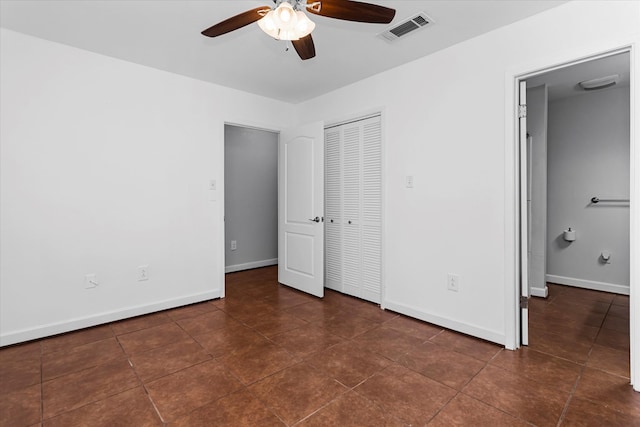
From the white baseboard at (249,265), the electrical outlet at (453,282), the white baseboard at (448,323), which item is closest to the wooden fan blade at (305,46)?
the electrical outlet at (453,282)

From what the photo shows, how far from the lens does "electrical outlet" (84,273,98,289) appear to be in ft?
9.41

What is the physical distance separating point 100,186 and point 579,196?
5.48 metres

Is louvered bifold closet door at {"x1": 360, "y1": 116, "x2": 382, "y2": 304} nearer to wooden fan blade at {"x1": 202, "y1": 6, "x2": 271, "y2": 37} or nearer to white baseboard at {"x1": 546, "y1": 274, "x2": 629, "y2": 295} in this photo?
wooden fan blade at {"x1": 202, "y1": 6, "x2": 271, "y2": 37}

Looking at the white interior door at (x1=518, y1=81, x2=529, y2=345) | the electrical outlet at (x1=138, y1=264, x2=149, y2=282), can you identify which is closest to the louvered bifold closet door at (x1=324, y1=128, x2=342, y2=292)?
the white interior door at (x1=518, y1=81, x2=529, y2=345)

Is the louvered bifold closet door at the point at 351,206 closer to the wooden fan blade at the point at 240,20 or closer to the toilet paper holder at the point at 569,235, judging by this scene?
the wooden fan blade at the point at 240,20

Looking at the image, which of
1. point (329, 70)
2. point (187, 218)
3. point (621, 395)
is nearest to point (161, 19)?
point (329, 70)

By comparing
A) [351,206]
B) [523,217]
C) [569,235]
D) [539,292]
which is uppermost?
[351,206]

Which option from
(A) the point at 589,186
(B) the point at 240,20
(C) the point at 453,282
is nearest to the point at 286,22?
(B) the point at 240,20

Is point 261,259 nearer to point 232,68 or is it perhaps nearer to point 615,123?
point 232,68

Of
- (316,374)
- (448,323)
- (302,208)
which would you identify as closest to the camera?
(316,374)

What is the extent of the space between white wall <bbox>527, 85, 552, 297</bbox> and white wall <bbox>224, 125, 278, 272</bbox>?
12.2 ft

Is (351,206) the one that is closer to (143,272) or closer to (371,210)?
(371,210)

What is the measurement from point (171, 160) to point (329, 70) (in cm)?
189

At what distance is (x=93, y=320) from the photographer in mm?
2895
